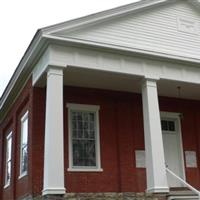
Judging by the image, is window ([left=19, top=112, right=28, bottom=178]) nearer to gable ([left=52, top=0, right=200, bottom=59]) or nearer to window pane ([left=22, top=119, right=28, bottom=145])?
window pane ([left=22, top=119, right=28, bottom=145])

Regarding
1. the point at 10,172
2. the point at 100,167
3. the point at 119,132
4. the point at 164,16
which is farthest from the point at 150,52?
the point at 10,172

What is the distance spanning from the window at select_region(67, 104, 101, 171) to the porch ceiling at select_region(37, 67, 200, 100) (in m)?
0.91

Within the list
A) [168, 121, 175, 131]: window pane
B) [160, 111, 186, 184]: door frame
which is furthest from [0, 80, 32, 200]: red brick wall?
[168, 121, 175, 131]: window pane

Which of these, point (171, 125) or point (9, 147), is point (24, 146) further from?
point (171, 125)

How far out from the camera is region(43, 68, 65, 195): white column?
10.7 meters

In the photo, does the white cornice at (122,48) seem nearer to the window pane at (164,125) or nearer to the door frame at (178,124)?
the door frame at (178,124)

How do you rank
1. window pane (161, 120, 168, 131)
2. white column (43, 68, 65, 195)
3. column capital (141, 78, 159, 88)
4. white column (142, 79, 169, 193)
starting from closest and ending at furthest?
white column (43, 68, 65, 195) → white column (142, 79, 169, 193) → column capital (141, 78, 159, 88) → window pane (161, 120, 168, 131)

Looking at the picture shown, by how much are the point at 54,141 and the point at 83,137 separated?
326cm

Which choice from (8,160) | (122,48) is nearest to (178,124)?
(122,48)

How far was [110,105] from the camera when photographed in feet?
49.3

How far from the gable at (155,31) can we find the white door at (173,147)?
3.22 m

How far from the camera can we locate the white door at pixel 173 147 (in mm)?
15703

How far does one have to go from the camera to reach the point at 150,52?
13.1m

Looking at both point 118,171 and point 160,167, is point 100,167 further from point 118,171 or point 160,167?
point 160,167
